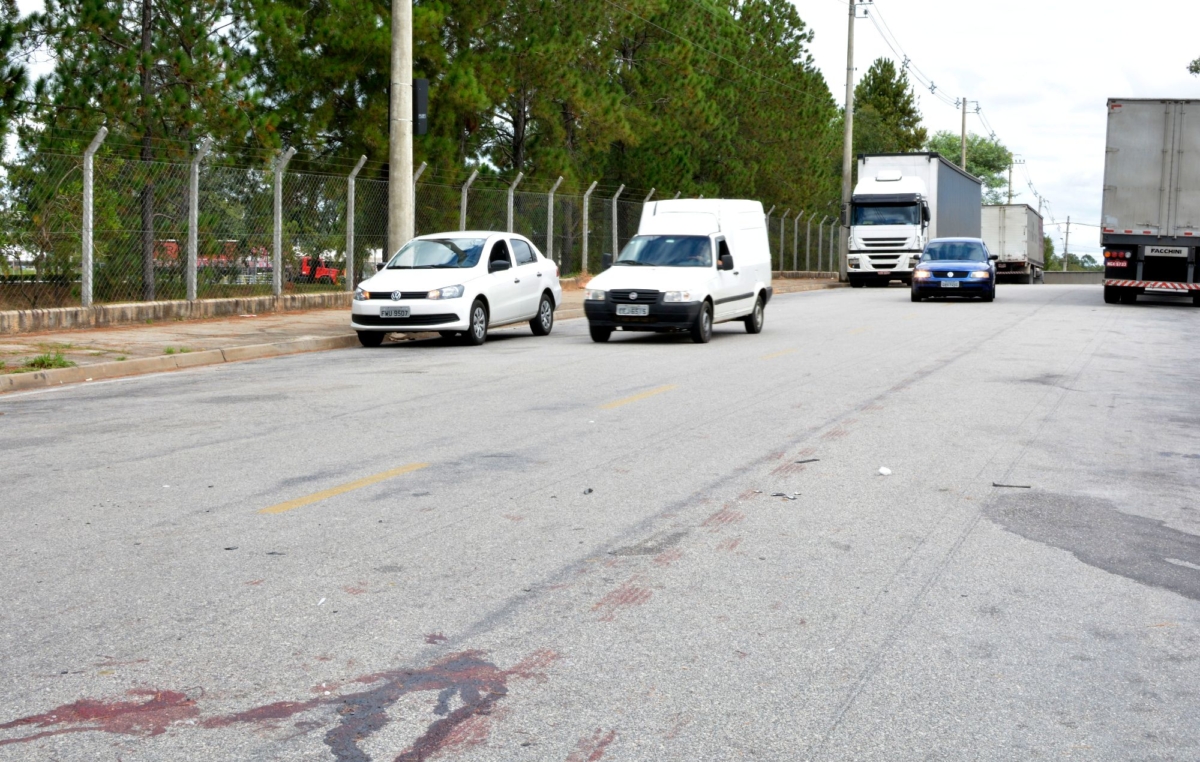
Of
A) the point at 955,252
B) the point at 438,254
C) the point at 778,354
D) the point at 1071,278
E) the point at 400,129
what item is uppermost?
Answer: the point at 400,129

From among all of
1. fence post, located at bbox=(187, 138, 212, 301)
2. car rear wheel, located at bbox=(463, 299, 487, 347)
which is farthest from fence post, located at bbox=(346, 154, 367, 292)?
car rear wheel, located at bbox=(463, 299, 487, 347)

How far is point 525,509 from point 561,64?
87.4ft

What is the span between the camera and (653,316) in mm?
18375

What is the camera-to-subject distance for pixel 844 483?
8.16m

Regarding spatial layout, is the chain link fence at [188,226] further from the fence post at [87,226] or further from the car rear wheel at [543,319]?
the car rear wheel at [543,319]

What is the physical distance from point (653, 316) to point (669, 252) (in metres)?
1.53

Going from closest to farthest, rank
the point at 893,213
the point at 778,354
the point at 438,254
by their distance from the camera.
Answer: the point at 778,354 → the point at 438,254 → the point at 893,213

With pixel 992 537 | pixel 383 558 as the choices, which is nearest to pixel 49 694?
pixel 383 558

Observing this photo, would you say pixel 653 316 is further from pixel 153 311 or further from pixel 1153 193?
pixel 1153 193

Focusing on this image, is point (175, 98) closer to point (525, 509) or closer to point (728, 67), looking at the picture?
point (525, 509)

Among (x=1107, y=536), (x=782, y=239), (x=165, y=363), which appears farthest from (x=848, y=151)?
(x=1107, y=536)

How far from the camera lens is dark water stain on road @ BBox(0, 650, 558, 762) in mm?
3969

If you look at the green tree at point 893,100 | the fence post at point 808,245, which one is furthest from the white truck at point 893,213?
the green tree at point 893,100

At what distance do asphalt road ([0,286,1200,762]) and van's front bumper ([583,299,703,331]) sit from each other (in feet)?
20.4
